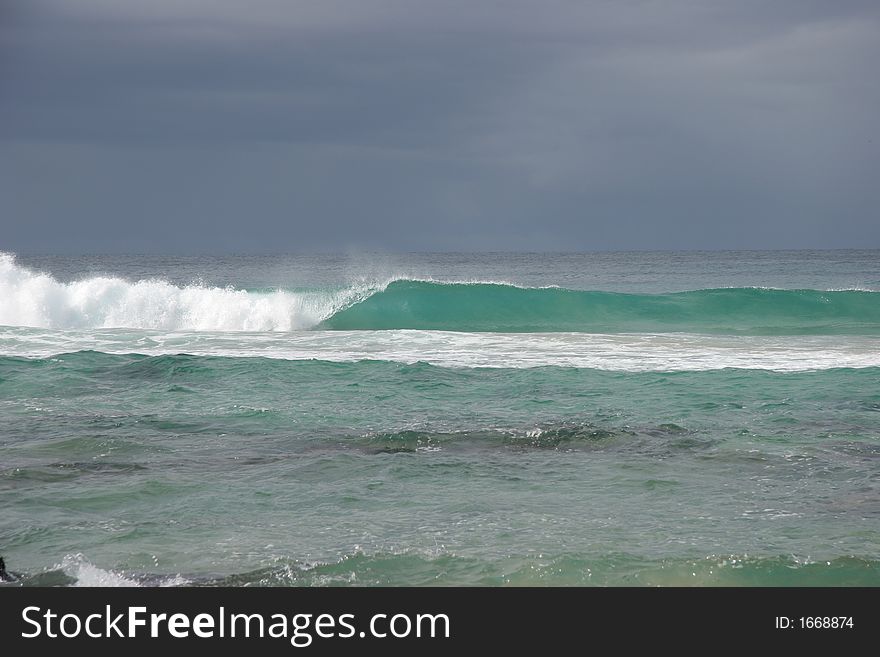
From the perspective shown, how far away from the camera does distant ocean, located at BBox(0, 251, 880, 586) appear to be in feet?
20.2

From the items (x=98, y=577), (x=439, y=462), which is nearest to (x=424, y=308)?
(x=439, y=462)

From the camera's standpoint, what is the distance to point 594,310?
32.2 meters

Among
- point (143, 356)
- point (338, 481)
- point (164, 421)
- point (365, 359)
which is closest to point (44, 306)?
point (143, 356)

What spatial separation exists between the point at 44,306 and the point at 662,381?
20.2 meters

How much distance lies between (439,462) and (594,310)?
2394 cm

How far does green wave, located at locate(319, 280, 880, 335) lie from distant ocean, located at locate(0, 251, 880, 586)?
8722mm

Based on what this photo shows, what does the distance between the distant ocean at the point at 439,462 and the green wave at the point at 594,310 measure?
872 centimetres

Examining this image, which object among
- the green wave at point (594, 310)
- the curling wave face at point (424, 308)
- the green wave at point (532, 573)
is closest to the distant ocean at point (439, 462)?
the green wave at point (532, 573)

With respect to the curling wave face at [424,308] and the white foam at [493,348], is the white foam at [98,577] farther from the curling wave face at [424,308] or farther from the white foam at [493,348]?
the curling wave face at [424,308]
